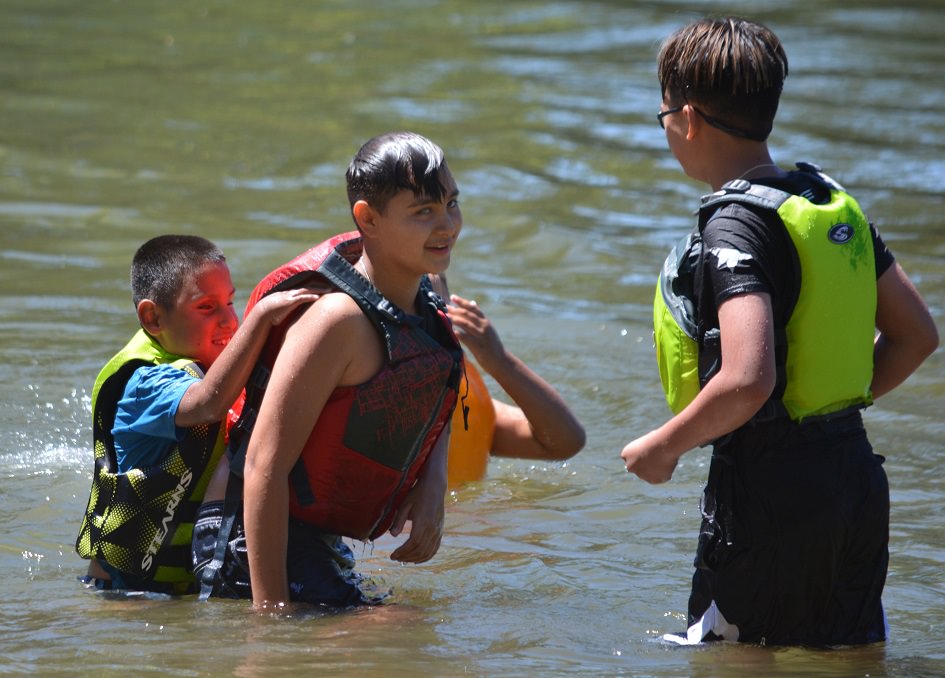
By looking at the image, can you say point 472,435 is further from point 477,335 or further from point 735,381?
point 735,381

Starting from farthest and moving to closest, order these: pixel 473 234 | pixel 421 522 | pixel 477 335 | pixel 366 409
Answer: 1. pixel 473 234
2. pixel 477 335
3. pixel 421 522
4. pixel 366 409

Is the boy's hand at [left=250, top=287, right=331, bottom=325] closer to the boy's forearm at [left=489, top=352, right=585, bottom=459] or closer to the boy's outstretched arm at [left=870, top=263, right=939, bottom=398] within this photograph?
the boy's forearm at [left=489, top=352, right=585, bottom=459]

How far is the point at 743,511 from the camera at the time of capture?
368 centimetres

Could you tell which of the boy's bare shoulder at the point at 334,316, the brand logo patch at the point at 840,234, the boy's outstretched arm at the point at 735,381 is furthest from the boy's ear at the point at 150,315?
the brand logo patch at the point at 840,234

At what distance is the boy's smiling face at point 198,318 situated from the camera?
14.1 ft

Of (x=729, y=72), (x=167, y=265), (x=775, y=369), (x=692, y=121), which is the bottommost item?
(x=775, y=369)

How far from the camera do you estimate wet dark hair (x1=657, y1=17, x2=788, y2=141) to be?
3.56 m

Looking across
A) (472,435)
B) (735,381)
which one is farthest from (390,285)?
(472,435)

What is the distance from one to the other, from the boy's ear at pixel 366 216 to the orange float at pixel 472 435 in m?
1.59

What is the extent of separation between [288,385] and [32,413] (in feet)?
11.9

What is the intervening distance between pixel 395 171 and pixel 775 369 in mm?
1152

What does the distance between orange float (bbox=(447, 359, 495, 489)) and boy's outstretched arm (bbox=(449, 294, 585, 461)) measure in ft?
0.40

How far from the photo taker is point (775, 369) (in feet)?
11.4

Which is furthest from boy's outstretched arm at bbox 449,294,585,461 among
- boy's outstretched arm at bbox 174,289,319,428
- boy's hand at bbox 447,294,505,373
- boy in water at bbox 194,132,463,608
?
boy's outstretched arm at bbox 174,289,319,428
